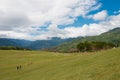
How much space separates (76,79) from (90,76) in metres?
2.52

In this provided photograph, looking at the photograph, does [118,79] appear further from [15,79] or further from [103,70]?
[15,79]

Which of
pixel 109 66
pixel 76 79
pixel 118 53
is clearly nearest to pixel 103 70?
pixel 109 66

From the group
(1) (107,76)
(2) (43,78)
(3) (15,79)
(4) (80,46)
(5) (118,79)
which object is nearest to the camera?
(5) (118,79)

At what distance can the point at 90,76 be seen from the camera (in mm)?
35844

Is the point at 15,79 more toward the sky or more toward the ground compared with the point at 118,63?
more toward the ground

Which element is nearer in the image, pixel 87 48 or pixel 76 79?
pixel 76 79

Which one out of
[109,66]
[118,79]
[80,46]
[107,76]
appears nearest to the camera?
[118,79]

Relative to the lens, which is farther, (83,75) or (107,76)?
(83,75)

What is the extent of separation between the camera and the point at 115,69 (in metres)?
35.7

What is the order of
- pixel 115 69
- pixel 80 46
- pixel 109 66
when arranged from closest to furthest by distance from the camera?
pixel 115 69 → pixel 109 66 → pixel 80 46

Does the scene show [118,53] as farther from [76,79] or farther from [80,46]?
[80,46]

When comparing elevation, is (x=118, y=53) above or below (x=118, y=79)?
above

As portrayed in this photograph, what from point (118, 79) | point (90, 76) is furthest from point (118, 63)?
point (118, 79)

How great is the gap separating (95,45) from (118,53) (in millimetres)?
149977
